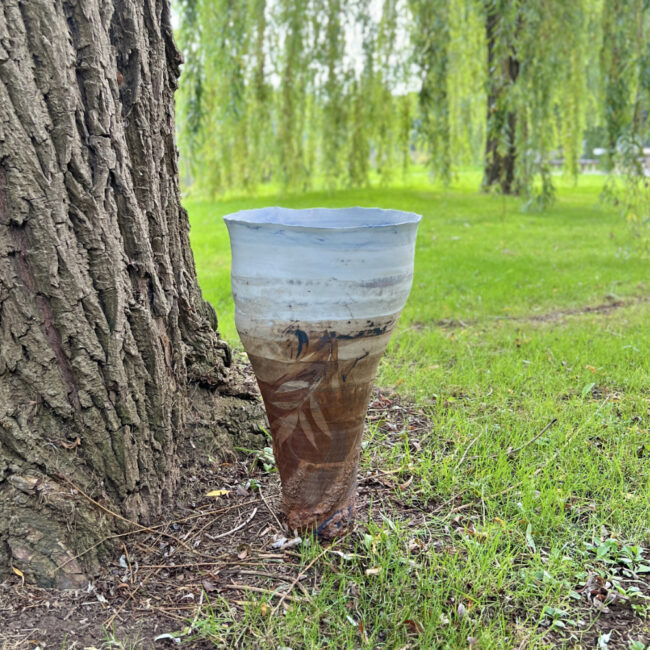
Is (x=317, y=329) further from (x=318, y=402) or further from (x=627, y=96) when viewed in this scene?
(x=627, y=96)

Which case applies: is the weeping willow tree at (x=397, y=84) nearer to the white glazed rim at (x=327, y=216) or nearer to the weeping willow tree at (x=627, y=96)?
the weeping willow tree at (x=627, y=96)

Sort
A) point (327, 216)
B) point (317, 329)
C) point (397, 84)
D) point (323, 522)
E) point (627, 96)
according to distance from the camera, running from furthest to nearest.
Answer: point (397, 84) → point (627, 96) → point (327, 216) → point (323, 522) → point (317, 329)

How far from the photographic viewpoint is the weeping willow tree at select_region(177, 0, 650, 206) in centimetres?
415

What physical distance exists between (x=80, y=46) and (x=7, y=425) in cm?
91

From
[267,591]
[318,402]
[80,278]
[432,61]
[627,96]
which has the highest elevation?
[432,61]

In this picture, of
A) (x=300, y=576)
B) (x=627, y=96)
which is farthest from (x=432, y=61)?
(x=300, y=576)

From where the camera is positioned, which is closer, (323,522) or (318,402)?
(318,402)

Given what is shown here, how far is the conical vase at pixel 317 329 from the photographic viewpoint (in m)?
1.51

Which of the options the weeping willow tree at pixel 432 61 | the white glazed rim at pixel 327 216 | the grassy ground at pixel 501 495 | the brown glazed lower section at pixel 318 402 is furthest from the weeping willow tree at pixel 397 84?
the brown glazed lower section at pixel 318 402

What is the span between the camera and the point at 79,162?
1.56 metres

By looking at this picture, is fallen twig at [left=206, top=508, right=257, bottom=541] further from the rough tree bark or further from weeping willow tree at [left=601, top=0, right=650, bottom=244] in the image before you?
weeping willow tree at [left=601, top=0, right=650, bottom=244]

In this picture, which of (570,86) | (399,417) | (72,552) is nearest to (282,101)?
(570,86)

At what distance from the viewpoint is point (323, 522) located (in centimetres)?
181

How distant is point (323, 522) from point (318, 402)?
38 cm
